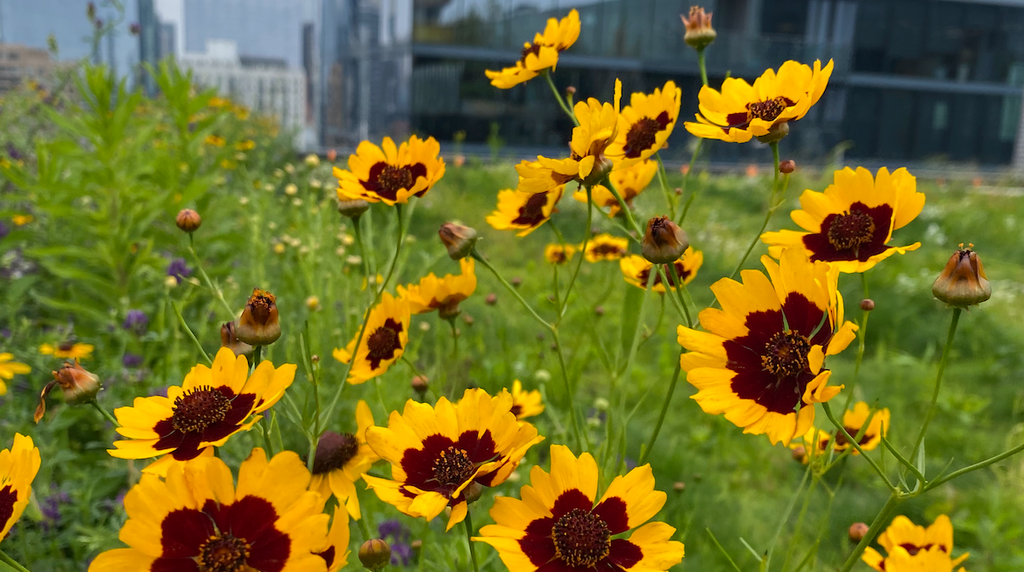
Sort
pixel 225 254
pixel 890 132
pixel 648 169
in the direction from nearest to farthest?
pixel 648 169
pixel 225 254
pixel 890 132

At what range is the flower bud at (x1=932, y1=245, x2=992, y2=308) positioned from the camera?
0.53 m

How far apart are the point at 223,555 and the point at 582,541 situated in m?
0.26

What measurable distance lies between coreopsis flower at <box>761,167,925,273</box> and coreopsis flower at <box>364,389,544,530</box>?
0.31m

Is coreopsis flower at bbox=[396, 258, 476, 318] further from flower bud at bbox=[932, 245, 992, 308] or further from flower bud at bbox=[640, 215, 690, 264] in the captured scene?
flower bud at bbox=[932, 245, 992, 308]

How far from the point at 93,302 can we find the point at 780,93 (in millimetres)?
2093

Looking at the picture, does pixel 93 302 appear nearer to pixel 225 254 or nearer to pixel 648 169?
pixel 225 254

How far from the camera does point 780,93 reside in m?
0.71

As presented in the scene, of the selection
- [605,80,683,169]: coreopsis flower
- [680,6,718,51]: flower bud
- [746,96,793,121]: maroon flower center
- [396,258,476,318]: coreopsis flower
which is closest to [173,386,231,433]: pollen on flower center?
[396,258,476,318]: coreopsis flower

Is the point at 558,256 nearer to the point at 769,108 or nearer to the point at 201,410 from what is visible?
the point at 769,108

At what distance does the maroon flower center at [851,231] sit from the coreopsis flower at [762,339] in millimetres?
107

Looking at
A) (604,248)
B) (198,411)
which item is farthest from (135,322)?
(198,411)

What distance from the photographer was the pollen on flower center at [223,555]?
446mm

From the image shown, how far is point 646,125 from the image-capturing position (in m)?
0.82

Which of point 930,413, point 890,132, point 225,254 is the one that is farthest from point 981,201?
point 890,132
